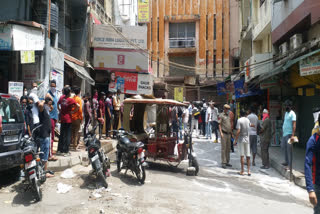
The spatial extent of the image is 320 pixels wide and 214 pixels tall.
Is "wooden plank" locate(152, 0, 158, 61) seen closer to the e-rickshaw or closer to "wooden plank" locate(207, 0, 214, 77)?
"wooden plank" locate(207, 0, 214, 77)

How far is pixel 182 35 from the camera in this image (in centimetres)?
3148

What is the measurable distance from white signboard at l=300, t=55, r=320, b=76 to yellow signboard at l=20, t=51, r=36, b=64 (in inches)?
361

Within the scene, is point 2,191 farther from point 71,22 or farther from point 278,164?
point 71,22

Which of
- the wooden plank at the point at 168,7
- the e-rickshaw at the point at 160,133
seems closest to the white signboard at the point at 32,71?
the e-rickshaw at the point at 160,133

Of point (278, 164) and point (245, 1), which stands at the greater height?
point (245, 1)

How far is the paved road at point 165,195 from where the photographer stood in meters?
4.71

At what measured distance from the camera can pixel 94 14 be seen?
16359mm

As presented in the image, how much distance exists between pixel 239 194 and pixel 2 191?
16.0ft

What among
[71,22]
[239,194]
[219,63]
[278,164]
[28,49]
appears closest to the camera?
[239,194]

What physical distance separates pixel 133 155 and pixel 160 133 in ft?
7.52

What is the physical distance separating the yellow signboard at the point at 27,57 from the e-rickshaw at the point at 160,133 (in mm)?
3866

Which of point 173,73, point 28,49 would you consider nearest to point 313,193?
point 28,49

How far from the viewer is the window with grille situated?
31.0m

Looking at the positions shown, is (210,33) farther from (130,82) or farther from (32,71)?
(32,71)
